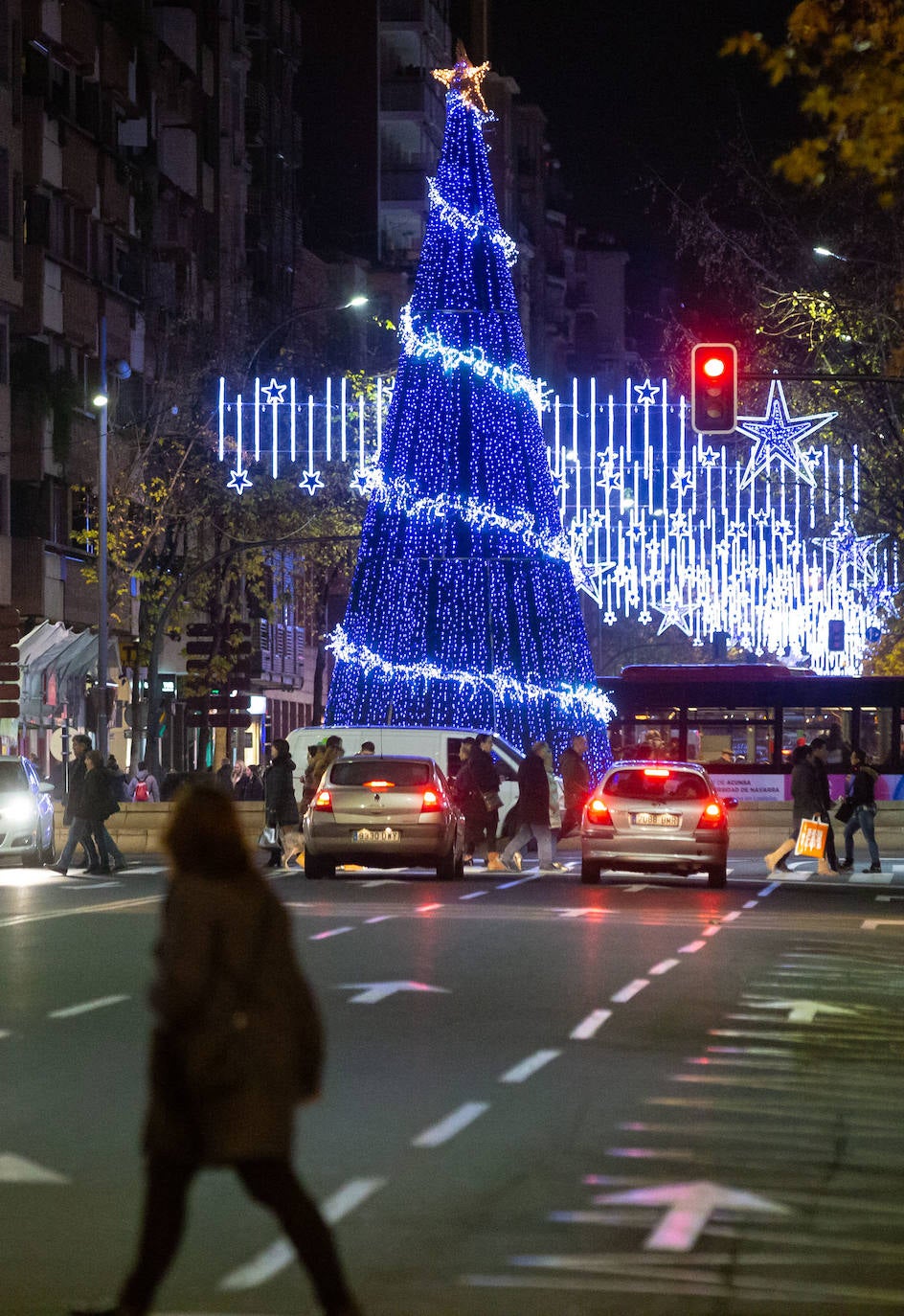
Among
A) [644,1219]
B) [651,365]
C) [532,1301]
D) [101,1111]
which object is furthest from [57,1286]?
[651,365]

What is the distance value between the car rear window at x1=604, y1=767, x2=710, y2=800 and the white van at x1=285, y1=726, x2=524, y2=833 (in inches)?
336

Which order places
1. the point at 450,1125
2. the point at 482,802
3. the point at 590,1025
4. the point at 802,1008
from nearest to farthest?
the point at 450,1125 → the point at 590,1025 → the point at 802,1008 → the point at 482,802

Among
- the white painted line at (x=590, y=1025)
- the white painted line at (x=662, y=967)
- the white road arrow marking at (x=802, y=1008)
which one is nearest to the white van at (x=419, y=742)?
the white painted line at (x=662, y=967)

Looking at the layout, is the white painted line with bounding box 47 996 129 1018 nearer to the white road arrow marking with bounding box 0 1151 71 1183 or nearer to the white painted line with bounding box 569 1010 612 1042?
the white painted line with bounding box 569 1010 612 1042

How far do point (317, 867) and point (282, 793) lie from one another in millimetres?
3540

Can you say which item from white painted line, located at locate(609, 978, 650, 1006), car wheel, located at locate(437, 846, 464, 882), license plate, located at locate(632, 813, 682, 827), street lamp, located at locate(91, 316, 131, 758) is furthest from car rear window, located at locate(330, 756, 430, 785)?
street lamp, located at locate(91, 316, 131, 758)

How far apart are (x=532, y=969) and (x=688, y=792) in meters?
13.7

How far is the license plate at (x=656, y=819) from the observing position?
33.9 metres

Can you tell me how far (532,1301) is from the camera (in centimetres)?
801

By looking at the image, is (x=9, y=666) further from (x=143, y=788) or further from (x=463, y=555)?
(x=143, y=788)

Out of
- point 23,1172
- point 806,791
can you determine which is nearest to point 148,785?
point 806,791

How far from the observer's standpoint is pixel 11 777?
1559 inches

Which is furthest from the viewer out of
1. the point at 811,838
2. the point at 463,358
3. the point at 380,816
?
the point at 463,358

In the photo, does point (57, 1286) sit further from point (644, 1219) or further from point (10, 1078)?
point (10, 1078)
